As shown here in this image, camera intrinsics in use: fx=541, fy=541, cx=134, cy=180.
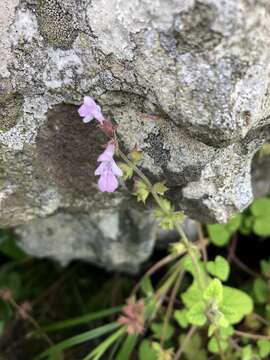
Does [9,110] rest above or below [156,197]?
above

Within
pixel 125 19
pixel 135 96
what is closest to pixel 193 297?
pixel 135 96

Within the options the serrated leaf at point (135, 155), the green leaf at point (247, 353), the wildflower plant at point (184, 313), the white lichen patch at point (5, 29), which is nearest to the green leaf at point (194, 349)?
the wildflower plant at point (184, 313)

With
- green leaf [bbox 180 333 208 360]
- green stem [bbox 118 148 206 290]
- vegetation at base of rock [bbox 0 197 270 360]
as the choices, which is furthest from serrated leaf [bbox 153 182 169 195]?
green leaf [bbox 180 333 208 360]

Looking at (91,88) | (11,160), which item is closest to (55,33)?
(91,88)

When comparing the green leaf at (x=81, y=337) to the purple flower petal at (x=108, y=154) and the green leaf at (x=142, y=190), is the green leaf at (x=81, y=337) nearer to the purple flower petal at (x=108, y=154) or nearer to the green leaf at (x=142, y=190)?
the green leaf at (x=142, y=190)

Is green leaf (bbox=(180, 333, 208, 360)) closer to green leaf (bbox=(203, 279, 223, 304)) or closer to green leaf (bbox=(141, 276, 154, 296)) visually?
green leaf (bbox=(141, 276, 154, 296))

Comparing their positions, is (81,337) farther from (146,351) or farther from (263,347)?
(263,347)
